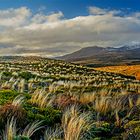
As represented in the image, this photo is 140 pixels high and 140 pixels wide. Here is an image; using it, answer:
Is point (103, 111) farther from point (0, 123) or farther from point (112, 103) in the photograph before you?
point (0, 123)

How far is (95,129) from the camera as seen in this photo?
1002 centimetres

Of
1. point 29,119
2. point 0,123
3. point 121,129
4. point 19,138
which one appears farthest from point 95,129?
point 19,138

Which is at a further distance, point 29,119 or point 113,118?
point 113,118

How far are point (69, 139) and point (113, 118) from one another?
454 centimetres

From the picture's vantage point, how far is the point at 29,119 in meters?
10.2

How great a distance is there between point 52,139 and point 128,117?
458 centimetres

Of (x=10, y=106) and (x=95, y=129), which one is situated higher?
(x=10, y=106)

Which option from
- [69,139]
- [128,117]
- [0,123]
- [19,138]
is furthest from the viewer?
[128,117]

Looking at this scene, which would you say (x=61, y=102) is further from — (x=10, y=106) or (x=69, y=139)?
(x=69, y=139)

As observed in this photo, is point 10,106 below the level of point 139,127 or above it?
above

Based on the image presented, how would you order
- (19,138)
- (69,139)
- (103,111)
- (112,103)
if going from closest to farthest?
(19,138) → (69,139) → (103,111) → (112,103)

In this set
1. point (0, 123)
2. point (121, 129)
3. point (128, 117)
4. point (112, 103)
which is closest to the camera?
point (0, 123)

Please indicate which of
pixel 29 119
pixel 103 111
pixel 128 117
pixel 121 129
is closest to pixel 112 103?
pixel 103 111

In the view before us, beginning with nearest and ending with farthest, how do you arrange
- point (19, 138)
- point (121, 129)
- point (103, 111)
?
1. point (19, 138)
2. point (121, 129)
3. point (103, 111)
